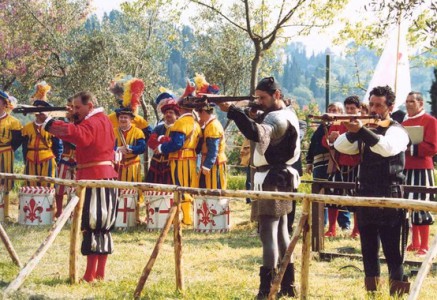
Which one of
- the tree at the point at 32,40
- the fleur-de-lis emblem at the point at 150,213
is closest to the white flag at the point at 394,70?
the fleur-de-lis emblem at the point at 150,213

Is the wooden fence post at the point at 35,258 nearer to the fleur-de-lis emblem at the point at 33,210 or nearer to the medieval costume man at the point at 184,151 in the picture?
the medieval costume man at the point at 184,151

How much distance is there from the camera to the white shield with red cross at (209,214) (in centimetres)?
960

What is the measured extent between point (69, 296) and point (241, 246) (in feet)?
10.8

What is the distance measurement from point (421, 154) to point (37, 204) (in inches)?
210

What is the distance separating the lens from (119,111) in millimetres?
10250

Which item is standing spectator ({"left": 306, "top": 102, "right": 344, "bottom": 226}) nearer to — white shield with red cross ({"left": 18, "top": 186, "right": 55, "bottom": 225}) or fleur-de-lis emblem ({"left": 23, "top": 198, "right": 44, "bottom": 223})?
white shield with red cross ({"left": 18, "top": 186, "right": 55, "bottom": 225})

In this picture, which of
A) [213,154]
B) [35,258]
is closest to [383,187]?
[35,258]

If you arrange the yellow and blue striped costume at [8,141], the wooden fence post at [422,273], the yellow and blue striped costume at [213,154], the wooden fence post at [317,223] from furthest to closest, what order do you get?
the yellow and blue striped costume at [8,141] → the yellow and blue striped costume at [213,154] → the wooden fence post at [317,223] → the wooden fence post at [422,273]

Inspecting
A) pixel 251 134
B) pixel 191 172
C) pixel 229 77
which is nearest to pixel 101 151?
pixel 251 134

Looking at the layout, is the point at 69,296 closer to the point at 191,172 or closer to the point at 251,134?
the point at 251,134

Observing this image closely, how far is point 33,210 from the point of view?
987 centimetres

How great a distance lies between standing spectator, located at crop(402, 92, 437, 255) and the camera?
795 centimetres

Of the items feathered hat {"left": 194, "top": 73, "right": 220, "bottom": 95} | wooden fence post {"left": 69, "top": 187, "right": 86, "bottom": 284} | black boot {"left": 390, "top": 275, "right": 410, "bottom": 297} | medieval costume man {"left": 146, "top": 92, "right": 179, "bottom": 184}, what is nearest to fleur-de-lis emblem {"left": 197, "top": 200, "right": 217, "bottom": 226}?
medieval costume man {"left": 146, "top": 92, "right": 179, "bottom": 184}

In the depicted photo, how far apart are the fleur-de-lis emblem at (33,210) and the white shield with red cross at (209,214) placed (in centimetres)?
225
